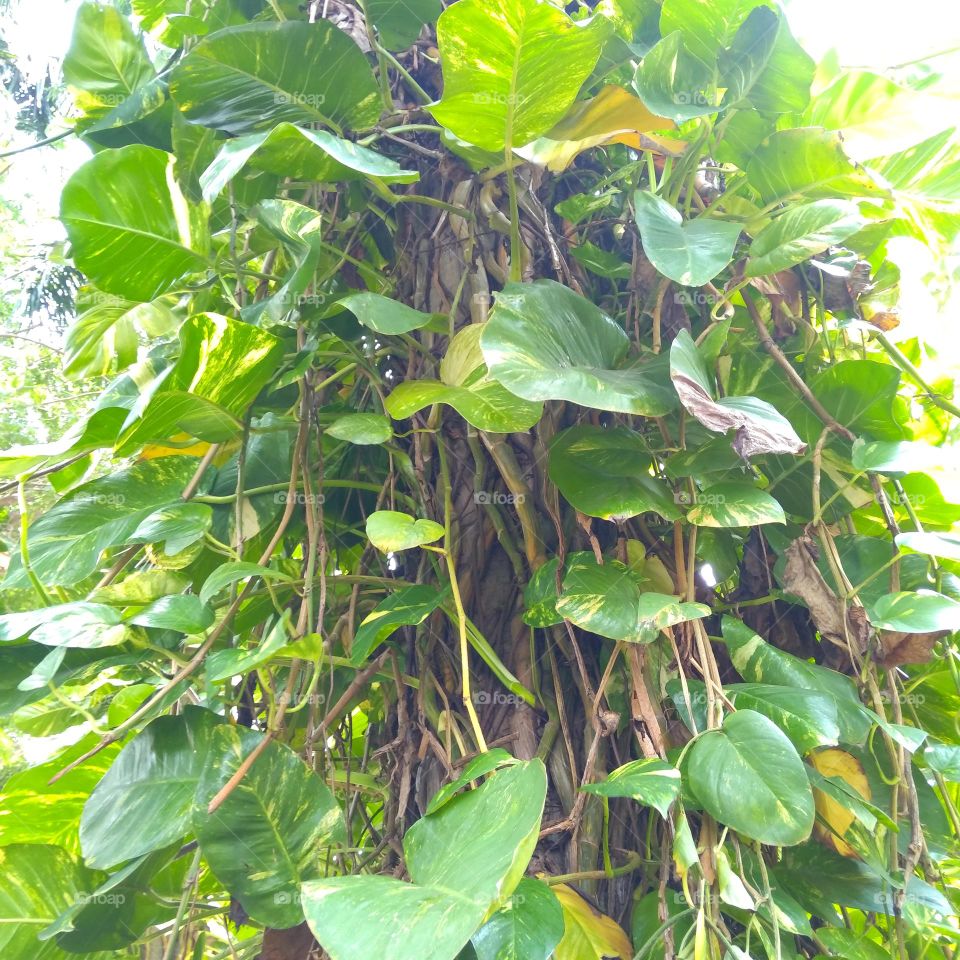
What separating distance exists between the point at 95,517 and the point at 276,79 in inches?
17.1

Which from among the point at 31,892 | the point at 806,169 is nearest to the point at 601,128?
the point at 806,169

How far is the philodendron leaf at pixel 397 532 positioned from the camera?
1.88ft

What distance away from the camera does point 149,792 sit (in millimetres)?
574

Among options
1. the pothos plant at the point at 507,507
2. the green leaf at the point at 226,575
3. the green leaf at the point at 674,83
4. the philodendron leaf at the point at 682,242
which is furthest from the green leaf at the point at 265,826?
the green leaf at the point at 674,83

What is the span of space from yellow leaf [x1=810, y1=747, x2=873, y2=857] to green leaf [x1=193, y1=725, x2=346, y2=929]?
1.30 feet

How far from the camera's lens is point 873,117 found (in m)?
0.68

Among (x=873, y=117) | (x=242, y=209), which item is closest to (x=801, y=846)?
(x=873, y=117)

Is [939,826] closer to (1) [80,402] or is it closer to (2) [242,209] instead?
(2) [242,209]

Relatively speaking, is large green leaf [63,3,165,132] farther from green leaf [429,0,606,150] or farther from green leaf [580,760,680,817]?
green leaf [580,760,680,817]

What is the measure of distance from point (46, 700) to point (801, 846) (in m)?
0.72

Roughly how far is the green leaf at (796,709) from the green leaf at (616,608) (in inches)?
3.1

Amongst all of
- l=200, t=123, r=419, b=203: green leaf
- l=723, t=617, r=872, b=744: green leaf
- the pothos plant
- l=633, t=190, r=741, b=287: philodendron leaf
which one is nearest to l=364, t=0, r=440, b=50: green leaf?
the pothos plant

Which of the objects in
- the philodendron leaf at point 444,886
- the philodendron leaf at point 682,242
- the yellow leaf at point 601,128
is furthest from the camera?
the yellow leaf at point 601,128

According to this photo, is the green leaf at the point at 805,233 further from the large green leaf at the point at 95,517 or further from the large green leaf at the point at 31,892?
the large green leaf at the point at 31,892
